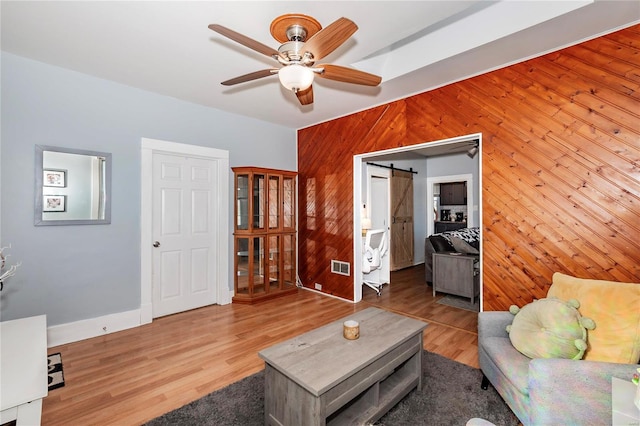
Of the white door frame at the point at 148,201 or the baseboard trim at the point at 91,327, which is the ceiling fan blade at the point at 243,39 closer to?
the white door frame at the point at 148,201

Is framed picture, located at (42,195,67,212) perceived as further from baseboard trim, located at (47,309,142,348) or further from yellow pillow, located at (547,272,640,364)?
yellow pillow, located at (547,272,640,364)

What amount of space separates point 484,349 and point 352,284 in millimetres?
2356

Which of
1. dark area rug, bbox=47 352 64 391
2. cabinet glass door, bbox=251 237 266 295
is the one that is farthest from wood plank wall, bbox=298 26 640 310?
dark area rug, bbox=47 352 64 391

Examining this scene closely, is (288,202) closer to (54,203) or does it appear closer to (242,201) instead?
(242,201)

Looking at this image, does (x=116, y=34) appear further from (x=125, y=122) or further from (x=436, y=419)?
(x=436, y=419)

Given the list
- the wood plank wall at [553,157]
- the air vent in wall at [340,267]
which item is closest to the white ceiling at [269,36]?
the wood plank wall at [553,157]

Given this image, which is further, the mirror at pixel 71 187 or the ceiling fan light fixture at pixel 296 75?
the mirror at pixel 71 187

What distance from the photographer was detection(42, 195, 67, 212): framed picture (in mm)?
2889

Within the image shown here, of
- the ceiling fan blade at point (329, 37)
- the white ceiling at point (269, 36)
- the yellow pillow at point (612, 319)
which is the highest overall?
the white ceiling at point (269, 36)

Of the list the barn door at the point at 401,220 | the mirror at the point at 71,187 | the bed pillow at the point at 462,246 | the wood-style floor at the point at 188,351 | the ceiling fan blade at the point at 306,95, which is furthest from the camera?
the barn door at the point at 401,220

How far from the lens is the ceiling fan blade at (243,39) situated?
63.9 inches

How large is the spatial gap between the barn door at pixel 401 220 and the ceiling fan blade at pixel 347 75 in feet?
13.7

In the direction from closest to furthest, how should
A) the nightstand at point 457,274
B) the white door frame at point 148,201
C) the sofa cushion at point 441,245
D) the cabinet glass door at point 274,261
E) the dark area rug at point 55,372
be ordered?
the dark area rug at point 55,372
the white door frame at point 148,201
the nightstand at point 457,274
the cabinet glass door at point 274,261
the sofa cushion at point 441,245

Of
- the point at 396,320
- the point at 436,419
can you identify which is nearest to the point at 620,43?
the point at 396,320
